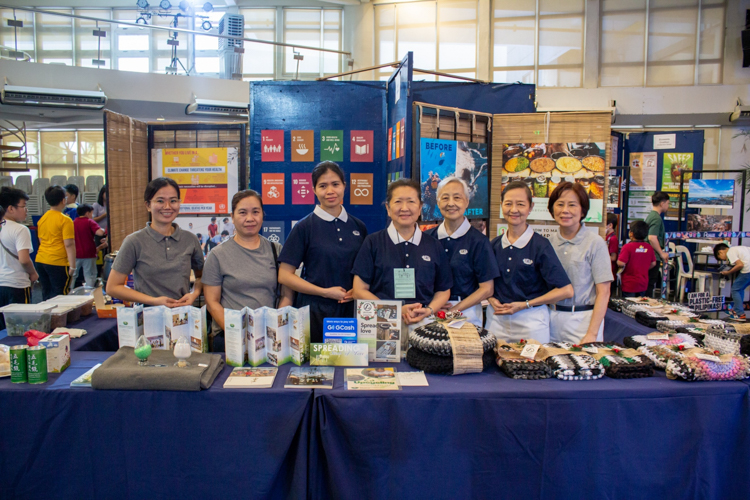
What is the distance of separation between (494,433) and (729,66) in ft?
37.4

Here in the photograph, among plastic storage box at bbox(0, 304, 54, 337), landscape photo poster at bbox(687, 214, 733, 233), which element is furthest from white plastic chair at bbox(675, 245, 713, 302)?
plastic storage box at bbox(0, 304, 54, 337)

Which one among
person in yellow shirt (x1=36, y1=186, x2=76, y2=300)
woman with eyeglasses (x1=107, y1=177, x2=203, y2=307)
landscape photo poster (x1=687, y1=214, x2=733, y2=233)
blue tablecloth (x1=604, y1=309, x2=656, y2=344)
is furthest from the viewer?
landscape photo poster (x1=687, y1=214, x2=733, y2=233)

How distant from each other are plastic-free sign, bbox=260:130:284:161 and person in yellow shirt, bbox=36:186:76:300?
8.12 ft

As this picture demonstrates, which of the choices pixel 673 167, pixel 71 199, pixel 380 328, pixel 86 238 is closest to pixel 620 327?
pixel 380 328

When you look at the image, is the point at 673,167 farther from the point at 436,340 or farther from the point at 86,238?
the point at 86,238

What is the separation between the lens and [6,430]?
172 cm

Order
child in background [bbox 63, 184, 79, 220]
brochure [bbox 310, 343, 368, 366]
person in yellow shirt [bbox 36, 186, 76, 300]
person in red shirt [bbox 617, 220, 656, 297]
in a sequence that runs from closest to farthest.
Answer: brochure [bbox 310, 343, 368, 366] → person in yellow shirt [bbox 36, 186, 76, 300] → person in red shirt [bbox 617, 220, 656, 297] → child in background [bbox 63, 184, 79, 220]

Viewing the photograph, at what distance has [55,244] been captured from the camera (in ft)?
16.4

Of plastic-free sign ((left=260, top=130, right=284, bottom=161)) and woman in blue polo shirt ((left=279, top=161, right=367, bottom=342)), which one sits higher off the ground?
plastic-free sign ((left=260, top=130, right=284, bottom=161))

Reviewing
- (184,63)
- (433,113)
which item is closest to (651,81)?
(433,113)

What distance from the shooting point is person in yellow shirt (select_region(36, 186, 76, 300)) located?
5.00 meters

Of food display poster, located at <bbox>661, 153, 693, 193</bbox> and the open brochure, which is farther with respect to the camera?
food display poster, located at <bbox>661, 153, 693, 193</bbox>

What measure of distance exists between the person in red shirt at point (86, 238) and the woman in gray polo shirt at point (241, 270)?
497 cm

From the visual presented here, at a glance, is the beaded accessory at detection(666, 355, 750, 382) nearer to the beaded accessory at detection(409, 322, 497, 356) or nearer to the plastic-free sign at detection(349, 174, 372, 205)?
the beaded accessory at detection(409, 322, 497, 356)
